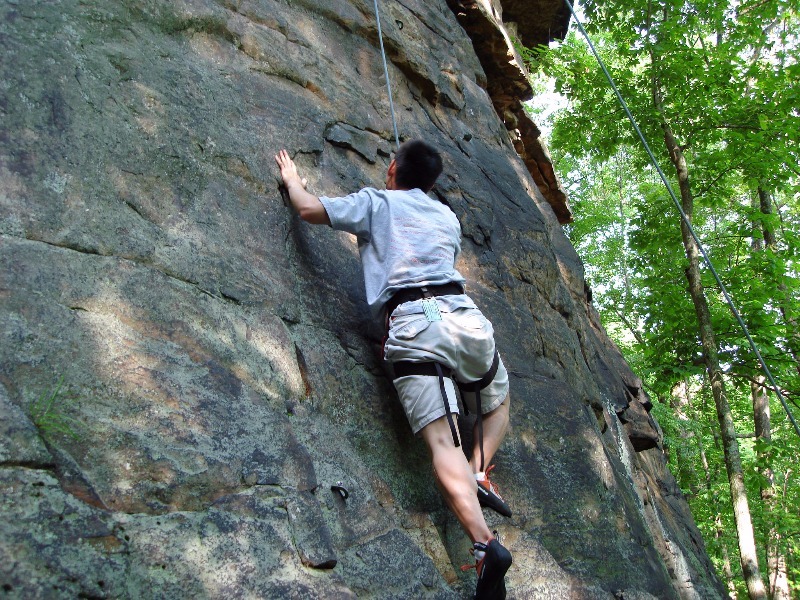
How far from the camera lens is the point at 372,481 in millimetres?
3586

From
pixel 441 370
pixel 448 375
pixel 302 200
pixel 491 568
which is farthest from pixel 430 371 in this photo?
pixel 302 200

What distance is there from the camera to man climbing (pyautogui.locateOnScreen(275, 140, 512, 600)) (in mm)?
3525

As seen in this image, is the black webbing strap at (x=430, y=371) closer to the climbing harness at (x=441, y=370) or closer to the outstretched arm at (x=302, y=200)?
the climbing harness at (x=441, y=370)

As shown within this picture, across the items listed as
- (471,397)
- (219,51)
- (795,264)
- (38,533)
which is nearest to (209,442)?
(38,533)

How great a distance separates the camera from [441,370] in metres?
3.68

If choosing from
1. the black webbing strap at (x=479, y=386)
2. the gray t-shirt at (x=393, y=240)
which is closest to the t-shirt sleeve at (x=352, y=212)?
the gray t-shirt at (x=393, y=240)

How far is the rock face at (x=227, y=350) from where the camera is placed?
2.56 meters

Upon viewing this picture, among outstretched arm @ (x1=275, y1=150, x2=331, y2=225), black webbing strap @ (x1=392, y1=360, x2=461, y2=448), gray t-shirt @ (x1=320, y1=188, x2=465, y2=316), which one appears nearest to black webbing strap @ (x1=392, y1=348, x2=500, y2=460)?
black webbing strap @ (x1=392, y1=360, x2=461, y2=448)

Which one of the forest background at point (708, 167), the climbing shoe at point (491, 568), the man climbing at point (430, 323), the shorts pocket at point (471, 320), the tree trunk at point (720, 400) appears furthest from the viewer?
the forest background at point (708, 167)

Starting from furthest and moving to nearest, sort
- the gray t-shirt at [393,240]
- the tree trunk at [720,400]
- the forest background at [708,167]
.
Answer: the forest background at [708,167], the tree trunk at [720,400], the gray t-shirt at [393,240]

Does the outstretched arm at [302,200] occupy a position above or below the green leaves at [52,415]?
above

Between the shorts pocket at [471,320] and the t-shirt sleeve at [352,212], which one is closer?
the shorts pocket at [471,320]

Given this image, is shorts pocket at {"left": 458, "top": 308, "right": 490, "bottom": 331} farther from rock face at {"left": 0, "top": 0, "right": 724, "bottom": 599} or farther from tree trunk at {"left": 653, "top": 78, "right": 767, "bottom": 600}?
tree trunk at {"left": 653, "top": 78, "right": 767, "bottom": 600}

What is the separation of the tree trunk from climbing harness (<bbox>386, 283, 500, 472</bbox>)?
263 inches
